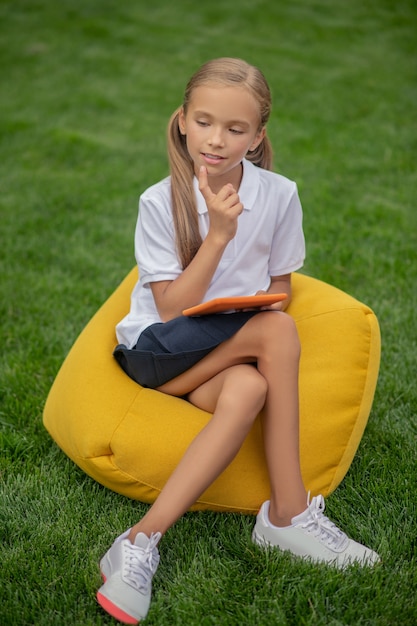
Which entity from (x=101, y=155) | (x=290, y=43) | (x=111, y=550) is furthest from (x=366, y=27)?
(x=111, y=550)

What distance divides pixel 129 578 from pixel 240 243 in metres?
1.03

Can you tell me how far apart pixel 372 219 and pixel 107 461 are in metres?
2.49

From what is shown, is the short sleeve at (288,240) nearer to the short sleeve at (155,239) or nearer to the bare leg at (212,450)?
the short sleeve at (155,239)

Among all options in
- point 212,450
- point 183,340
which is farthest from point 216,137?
point 212,450

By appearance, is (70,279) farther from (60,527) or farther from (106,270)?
(60,527)

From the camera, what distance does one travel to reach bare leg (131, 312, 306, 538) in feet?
6.39

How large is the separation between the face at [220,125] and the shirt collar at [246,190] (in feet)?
0.35

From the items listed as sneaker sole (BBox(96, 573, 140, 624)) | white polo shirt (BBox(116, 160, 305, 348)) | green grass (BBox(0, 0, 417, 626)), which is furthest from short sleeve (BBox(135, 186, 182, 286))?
sneaker sole (BBox(96, 573, 140, 624))

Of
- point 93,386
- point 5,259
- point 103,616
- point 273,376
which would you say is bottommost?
point 5,259

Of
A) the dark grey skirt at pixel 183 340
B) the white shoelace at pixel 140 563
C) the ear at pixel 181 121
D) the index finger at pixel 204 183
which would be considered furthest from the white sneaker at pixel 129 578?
the ear at pixel 181 121

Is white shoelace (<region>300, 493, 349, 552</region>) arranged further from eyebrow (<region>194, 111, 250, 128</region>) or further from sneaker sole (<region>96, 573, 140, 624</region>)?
eyebrow (<region>194, 111, 250, 128</region>)

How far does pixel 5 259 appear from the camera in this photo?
3.82 meters

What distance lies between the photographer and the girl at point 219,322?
6.41 ft

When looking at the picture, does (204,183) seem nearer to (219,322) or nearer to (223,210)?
(223,210)
